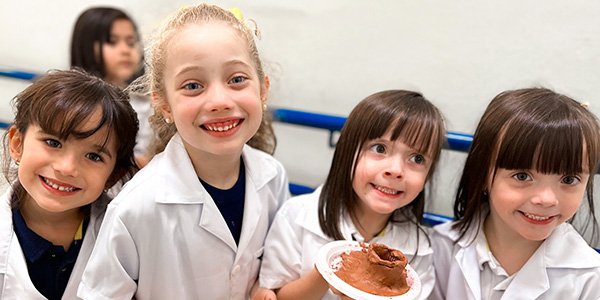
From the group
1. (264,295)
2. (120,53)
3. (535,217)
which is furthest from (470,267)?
(120,53)

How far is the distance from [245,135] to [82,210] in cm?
52

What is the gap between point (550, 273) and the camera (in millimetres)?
1233

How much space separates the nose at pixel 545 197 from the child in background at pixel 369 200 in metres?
0.26

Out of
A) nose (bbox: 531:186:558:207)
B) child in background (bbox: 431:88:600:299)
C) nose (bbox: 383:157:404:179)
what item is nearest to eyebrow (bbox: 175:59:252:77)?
nose (bbox: 383:157:404:179)

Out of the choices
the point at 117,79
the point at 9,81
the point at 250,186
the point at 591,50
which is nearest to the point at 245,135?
the point at 250,186

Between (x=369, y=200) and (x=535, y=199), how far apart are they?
0.40 meters

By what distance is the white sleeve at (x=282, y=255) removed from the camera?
4.34 ft

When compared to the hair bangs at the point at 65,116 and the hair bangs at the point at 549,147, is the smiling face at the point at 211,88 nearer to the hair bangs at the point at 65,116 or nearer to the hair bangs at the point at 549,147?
the hair bangs at the point at 65,116

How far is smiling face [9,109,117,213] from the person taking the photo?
3.87ft

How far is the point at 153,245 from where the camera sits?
1201 mm

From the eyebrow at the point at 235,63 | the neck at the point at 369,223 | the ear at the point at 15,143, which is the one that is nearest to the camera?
the eyebrow at the point at 235,63

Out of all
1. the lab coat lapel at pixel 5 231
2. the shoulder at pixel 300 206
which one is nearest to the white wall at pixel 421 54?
the shoulder at pixel 300 206

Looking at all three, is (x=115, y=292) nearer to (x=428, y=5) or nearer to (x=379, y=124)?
(x=379, y=124)

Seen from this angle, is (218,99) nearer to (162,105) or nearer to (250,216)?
(162,105)
